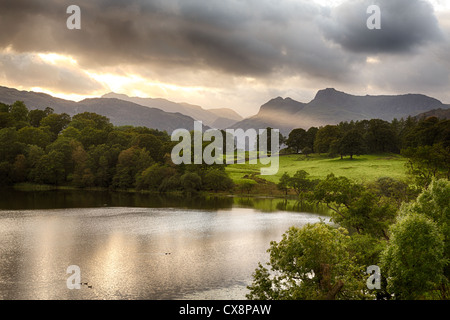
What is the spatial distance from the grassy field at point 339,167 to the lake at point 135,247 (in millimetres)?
24780

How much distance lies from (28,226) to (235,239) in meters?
30.8

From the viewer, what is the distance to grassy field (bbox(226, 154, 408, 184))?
96562mm

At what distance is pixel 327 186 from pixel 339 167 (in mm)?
75467

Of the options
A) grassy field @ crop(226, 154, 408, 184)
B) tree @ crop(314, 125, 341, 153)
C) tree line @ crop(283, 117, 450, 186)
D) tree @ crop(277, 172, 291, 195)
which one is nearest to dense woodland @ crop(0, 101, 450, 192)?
tree line @ crop(283, 117, 450, 186)

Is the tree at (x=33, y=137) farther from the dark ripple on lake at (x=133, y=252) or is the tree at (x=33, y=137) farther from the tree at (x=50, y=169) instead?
the dark ripple on lake at (x=133, y=252)

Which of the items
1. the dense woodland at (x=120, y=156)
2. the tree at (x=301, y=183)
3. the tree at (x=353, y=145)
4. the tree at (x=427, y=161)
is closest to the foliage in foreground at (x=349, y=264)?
the tree at (x=427, y=161)

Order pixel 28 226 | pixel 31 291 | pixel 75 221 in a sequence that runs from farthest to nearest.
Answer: pixel 75 221 < pixel 28 226 < pixel 31 291

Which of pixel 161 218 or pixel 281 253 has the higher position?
pixel 281 253

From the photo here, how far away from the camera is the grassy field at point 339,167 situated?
96562 mm

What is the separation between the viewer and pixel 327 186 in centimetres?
3928

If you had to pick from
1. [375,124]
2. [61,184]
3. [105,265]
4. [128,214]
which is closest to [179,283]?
[105,265]

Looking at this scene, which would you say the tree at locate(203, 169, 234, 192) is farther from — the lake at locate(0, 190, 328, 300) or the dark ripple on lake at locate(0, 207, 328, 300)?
the dark ripple on lake at locate(0, 207, 328, 300)
